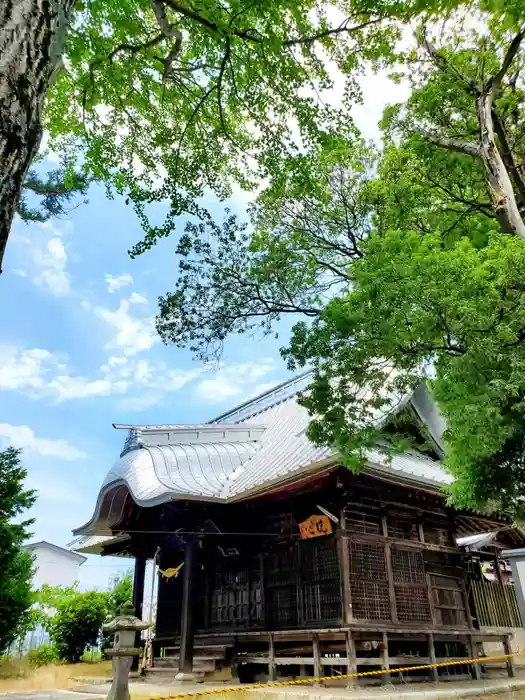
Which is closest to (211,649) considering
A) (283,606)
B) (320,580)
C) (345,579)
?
(283,606)

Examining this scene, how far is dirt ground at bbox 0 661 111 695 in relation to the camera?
12.5 m

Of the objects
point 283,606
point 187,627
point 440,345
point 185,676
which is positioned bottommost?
point 185,676

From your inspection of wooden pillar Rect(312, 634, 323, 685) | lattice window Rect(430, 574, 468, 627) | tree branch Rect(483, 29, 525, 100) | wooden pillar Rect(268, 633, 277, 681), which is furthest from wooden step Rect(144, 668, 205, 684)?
tree branch Rect(483, 29, 525, 100)

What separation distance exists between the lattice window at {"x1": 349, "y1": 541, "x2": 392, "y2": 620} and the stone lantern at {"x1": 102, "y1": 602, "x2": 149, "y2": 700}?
4.22 metres

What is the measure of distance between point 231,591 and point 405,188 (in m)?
10.1

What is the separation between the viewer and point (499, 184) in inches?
320

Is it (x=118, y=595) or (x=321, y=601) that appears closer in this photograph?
(x=321, y=601)

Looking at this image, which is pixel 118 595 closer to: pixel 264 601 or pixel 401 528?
pixel 264 601

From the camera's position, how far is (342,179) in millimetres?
10781

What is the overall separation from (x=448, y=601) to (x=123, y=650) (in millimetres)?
8101

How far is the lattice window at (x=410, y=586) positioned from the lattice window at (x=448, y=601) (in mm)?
482

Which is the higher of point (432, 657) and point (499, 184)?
point (499, 184)

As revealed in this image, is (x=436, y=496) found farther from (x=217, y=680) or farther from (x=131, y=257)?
(x=131, y=257)

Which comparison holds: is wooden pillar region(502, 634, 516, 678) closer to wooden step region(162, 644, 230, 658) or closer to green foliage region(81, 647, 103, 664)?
wooden step region(162, 644, 230, 658)
